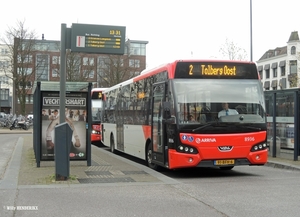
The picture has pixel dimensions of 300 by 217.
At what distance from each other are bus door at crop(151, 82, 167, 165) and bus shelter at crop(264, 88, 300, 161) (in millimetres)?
5099

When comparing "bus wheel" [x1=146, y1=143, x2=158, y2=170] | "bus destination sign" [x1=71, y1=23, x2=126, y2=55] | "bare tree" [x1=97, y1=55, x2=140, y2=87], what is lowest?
"bus wheel" [x1=146, y1=143, x2=158, y2=170]

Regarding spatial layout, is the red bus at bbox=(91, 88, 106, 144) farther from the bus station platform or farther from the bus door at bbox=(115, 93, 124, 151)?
the bus station platform

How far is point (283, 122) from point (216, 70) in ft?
17.3

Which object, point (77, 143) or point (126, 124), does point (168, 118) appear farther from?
point (126, 124)

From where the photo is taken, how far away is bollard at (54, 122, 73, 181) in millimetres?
9461

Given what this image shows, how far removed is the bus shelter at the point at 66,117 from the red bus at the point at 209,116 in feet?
7.39

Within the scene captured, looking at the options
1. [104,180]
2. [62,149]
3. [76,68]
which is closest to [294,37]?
[76,68]

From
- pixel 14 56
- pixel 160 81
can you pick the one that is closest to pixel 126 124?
pixel 160 81

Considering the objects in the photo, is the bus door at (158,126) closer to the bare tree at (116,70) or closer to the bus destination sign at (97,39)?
the bus destination sign at (97,39)

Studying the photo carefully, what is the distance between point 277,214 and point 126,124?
960cm

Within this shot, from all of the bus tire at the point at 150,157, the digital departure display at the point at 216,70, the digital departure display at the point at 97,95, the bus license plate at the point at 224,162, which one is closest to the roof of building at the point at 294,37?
the digital departure display at the point at 97,95

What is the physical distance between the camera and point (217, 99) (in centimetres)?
1065

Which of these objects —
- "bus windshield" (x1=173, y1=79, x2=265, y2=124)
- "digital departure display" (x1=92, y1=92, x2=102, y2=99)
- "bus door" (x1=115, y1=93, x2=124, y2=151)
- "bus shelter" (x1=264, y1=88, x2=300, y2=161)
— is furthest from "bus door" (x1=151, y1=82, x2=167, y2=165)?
"digital departure display" (x1=92, y1=92, x2=102, y2=99)

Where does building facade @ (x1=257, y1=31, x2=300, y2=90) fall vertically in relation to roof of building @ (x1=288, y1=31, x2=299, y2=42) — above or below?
below
